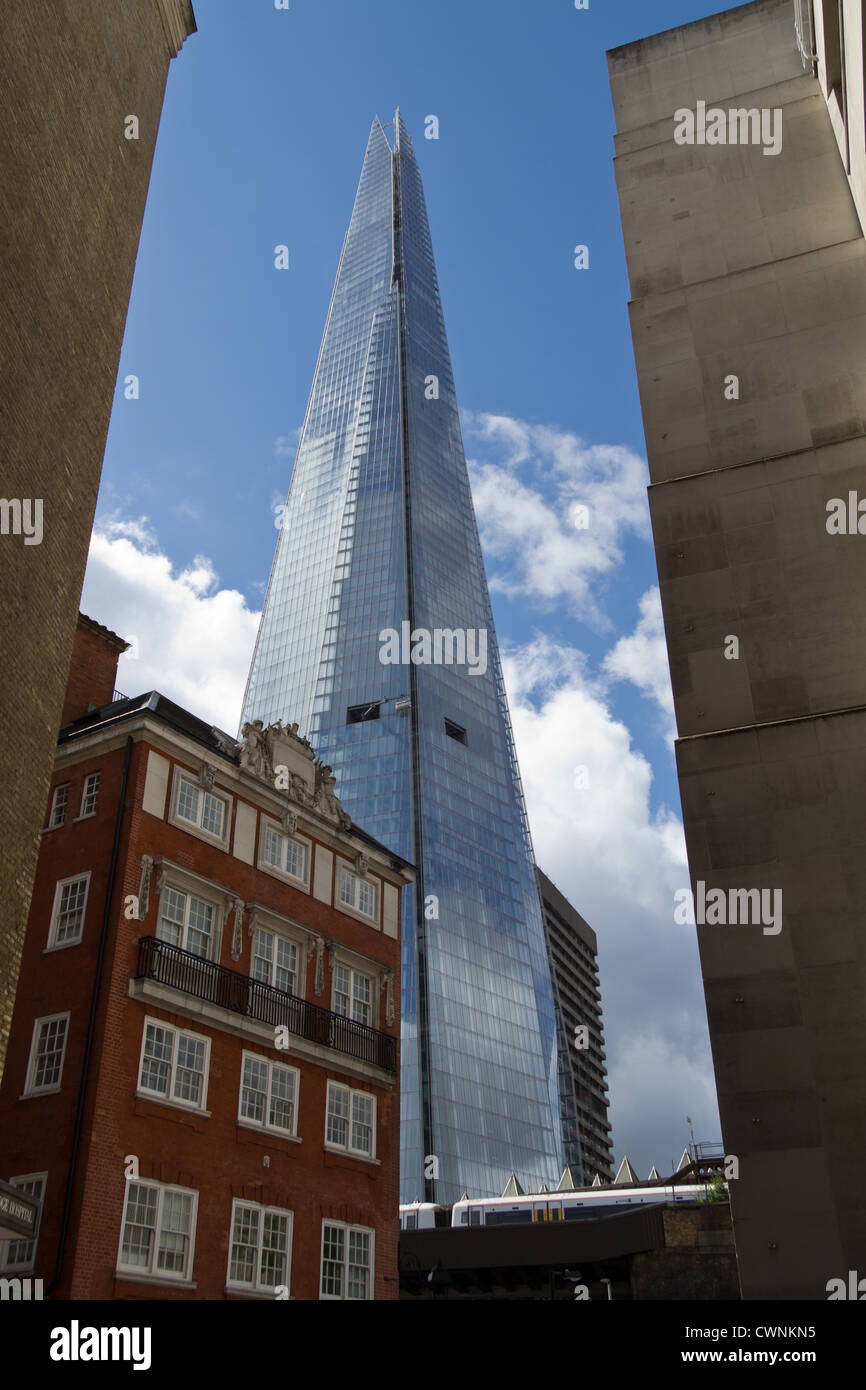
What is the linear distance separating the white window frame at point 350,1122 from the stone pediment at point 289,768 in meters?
8.48

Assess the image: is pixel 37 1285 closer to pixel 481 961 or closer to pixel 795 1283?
pixel 795 1283

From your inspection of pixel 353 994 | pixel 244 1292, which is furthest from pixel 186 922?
pixel 244 1292

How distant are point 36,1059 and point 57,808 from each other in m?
7.45

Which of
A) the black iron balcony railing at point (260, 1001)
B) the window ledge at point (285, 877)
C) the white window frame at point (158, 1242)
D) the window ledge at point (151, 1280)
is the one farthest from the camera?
the window ledge at point (285, 877)

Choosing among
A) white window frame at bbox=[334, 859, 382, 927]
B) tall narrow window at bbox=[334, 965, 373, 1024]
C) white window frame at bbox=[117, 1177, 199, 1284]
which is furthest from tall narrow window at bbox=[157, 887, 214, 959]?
white window frame at bbox=[334, 859, 382, 927]

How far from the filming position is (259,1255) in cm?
3161

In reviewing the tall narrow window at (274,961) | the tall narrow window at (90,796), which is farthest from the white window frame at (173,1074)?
the tall narrow window at (90,796)

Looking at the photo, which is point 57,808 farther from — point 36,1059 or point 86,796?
point 36,1059

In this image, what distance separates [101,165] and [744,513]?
54.6ft

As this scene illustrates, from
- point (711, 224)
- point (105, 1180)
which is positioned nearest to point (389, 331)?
point (711, 224)

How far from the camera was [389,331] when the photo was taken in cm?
18950

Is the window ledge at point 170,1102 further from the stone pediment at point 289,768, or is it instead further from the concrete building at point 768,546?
the concrete building at point 768,546

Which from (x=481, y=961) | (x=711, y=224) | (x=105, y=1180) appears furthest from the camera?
(x=481, y=961)

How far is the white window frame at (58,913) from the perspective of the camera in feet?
104
